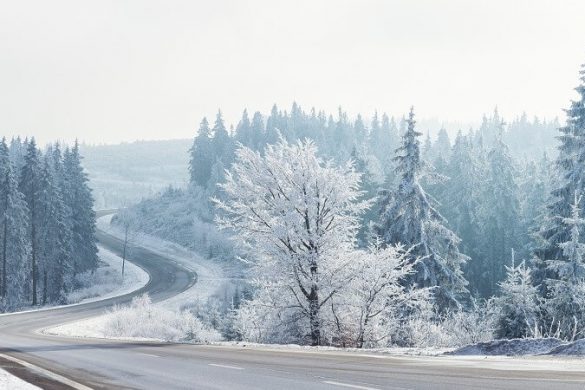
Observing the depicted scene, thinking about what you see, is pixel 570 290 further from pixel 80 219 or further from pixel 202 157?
pixel 202 157

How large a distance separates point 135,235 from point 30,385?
9794cm

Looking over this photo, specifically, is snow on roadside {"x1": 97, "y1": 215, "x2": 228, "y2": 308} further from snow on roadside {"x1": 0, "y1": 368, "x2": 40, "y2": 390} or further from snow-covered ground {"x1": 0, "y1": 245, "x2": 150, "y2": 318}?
snow on roadside {"x1": 0, "y1": 368, "x2": 40, "y2": 390}

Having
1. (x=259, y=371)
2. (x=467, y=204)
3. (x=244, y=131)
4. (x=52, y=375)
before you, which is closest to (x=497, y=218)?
(x=467, y=204)

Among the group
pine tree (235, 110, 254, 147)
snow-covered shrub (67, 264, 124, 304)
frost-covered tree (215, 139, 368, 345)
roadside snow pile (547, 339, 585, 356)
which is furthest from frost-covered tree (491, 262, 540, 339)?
pine tree (235, 110, 254, 147)

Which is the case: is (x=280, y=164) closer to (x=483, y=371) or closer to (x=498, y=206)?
(x=483, y=371)

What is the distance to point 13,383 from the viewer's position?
11.7 metres

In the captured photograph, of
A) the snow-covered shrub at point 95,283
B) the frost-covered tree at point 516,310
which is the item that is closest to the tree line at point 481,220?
the frost-covered tree at point 516,310

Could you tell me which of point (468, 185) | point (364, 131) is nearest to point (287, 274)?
point (468, 185)

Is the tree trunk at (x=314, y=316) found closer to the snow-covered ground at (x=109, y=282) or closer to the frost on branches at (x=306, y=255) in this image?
the frost on branches at (x=306, y=255)

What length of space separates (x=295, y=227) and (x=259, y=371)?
38.0 feet

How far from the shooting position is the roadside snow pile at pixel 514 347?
540 inches

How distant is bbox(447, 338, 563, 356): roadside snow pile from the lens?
13727 mm

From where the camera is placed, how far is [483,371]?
10453 mm

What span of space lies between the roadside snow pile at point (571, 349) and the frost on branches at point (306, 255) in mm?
9566
